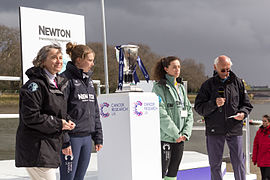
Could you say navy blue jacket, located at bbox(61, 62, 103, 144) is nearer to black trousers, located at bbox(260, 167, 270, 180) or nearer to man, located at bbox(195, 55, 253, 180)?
man, located at bbox(195, 55, 253, 180)

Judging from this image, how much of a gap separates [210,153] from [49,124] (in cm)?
199

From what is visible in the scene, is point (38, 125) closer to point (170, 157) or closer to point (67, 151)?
point (67, 151)

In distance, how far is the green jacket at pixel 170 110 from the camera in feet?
10.6

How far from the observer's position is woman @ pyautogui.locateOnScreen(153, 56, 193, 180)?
323cm

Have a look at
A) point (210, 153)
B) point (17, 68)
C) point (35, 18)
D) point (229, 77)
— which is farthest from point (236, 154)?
point (17, 68)

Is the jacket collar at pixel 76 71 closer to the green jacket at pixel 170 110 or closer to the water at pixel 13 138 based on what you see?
the green jacket at pixel 170 110

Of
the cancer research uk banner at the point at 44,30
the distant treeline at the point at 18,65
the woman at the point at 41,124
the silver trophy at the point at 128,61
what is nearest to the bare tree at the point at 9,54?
the distant treeline at the point at 18,65

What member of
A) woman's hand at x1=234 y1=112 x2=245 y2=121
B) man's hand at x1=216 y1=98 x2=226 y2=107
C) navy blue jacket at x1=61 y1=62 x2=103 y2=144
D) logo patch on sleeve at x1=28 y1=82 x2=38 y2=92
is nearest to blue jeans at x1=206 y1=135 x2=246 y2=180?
woman's hand at x1=234 y1=112 x2=245 y2=121

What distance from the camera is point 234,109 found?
3609 mm

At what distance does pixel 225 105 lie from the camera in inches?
141

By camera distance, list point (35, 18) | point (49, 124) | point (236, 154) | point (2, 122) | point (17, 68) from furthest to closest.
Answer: point (2, 122)
point (17, 68)
point (35, 18)
point (236, 154)
point (49, 124)

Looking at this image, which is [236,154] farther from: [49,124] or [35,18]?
[35,18]

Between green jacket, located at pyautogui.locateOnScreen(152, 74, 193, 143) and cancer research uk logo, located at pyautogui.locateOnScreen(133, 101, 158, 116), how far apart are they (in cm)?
10

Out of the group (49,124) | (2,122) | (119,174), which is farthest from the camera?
(2,122)
